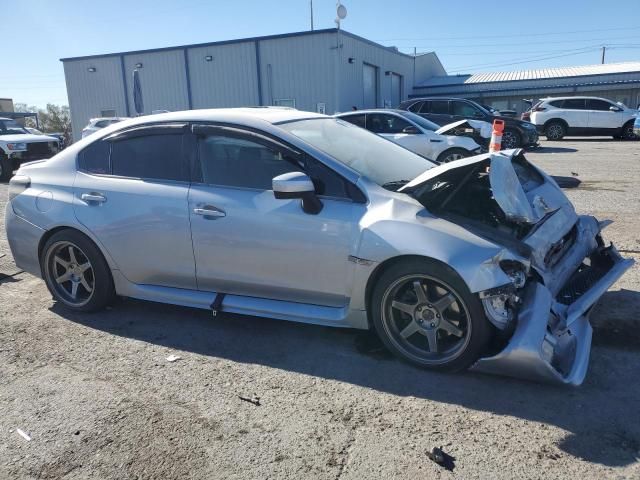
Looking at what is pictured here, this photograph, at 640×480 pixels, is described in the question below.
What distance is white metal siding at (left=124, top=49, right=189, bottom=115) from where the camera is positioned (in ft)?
93.8

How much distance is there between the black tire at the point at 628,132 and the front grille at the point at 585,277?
67.1ft

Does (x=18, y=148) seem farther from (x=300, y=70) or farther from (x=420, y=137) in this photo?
(x=300, y=70)

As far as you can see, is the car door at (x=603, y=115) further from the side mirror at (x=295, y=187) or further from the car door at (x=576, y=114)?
the side mirror at (x=295, y=187)

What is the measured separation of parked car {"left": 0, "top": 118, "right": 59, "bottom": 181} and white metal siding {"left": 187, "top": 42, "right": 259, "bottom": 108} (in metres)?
12.3

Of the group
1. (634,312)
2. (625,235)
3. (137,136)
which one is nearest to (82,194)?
(137,136)

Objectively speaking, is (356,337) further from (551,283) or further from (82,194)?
(82,194)

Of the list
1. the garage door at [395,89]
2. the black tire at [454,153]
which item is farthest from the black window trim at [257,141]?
the garage door at [395,89]

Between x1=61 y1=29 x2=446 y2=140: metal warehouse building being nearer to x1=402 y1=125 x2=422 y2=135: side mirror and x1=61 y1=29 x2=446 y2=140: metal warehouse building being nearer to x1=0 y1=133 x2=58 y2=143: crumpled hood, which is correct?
x1=0 y1=133 x2=58 y2=143: crumpled hood

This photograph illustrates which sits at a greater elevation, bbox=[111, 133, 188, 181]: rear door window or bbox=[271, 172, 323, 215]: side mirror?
bbox=[111, 133, 188, 181]: rear door window

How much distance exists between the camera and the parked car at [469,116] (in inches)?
671

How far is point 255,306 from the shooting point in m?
3.86

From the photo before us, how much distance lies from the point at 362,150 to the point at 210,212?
50.2 inches

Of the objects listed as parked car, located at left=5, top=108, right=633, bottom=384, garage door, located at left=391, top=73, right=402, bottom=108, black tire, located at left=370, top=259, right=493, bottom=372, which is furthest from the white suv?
A: black tire, located at left=370, top=259, right=493, bottom=372

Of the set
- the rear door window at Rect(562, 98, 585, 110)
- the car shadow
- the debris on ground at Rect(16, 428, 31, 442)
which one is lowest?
the debris on ground at Rect(16, 428, 31, 442)
